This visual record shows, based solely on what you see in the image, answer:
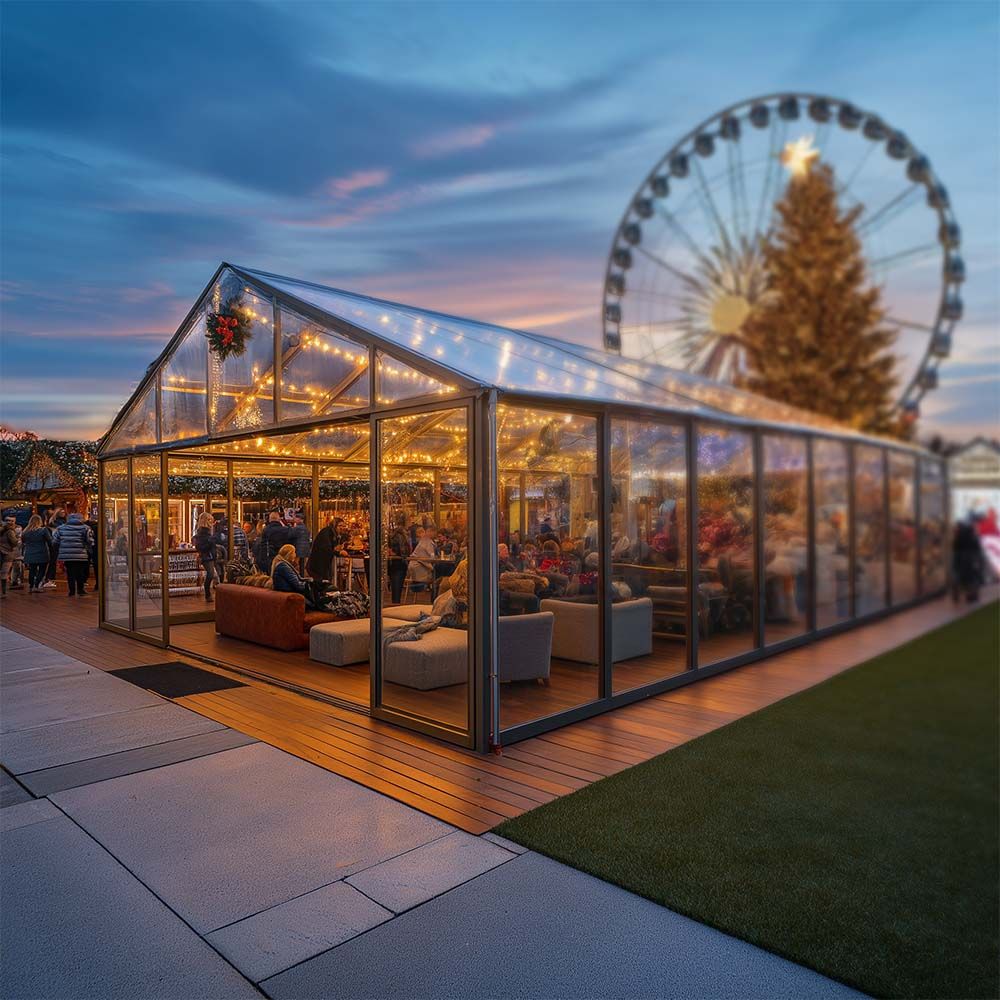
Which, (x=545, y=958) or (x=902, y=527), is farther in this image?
(x=902, y=527)

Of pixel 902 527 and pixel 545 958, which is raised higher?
pixel 902 527

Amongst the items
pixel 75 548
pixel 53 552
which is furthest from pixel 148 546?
pixel 75 548

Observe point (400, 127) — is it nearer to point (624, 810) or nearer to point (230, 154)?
point (230, 154)

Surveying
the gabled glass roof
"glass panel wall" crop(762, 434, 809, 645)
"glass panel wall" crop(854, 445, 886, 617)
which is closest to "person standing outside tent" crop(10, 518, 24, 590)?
the gabled glass roof

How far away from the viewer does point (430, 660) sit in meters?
4.79

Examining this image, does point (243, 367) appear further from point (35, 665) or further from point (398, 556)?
point (35, 665)

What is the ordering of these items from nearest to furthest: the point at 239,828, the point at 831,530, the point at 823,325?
the point at 239,828 → the point at 831,530 → the point at 823,325

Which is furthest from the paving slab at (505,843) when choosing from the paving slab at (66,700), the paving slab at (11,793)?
the paving slab at (66,700)

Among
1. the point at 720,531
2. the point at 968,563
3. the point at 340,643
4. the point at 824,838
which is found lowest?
the point at 824,838

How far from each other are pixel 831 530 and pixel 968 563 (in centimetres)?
498

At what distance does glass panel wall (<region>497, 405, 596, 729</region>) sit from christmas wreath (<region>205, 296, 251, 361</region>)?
10.2ft

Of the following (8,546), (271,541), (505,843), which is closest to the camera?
(505,843)

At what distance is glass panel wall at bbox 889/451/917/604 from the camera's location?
1076cm

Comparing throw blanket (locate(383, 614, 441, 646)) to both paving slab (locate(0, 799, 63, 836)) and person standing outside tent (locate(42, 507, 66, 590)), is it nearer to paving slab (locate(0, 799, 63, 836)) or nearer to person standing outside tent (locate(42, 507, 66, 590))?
paving slab (locate(0, 799, 63, 836))
